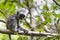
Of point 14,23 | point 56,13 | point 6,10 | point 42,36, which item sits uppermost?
point 56,13

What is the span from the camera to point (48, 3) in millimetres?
1808

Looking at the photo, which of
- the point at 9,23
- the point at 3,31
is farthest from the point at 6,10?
the point at 9,23

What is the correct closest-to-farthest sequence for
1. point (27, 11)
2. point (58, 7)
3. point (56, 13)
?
point (56, 13) < point (58, 7) < point (27, 11)

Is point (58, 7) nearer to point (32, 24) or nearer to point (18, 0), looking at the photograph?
point (18, 0)

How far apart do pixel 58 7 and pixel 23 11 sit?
0.85m

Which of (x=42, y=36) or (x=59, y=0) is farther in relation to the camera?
(x=42, y=36)

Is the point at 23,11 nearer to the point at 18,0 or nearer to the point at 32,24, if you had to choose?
the point at 32,24

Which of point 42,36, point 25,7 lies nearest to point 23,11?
point 25,7

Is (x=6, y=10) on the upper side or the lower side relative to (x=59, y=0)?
lower

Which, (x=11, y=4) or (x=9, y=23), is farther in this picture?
(x=9, y=23)

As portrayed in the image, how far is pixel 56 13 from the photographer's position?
1.29m

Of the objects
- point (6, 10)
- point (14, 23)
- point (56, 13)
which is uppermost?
point (56, 13)

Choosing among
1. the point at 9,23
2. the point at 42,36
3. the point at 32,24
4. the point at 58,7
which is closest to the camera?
the point at 58,7

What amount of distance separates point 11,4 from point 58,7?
0.50 metres
